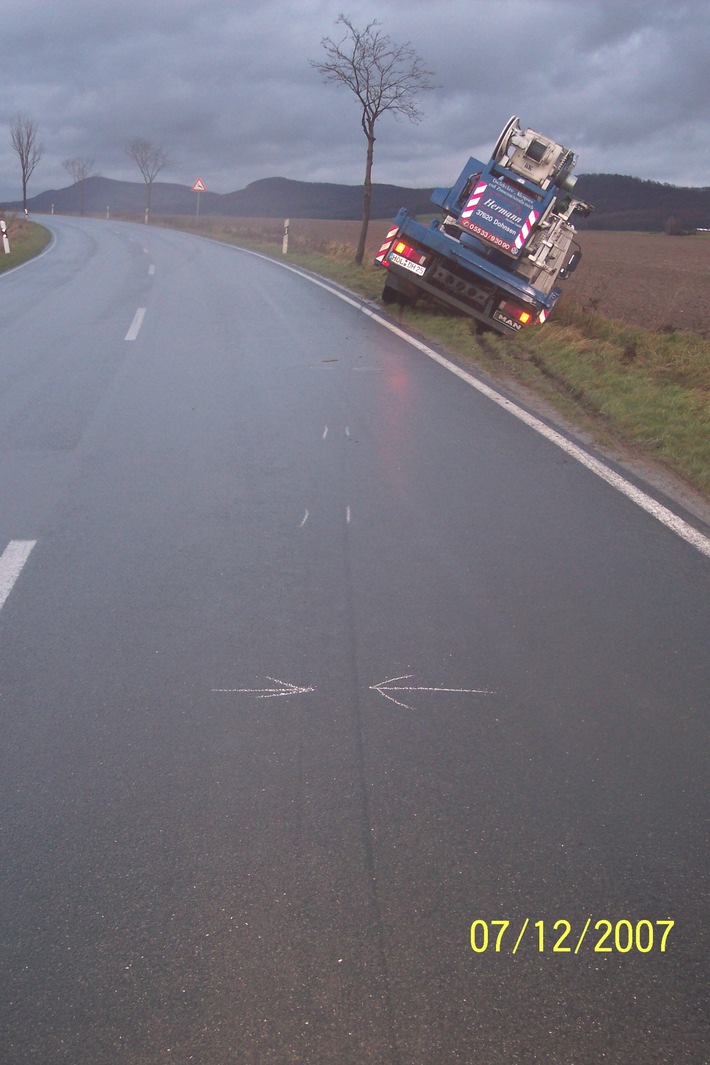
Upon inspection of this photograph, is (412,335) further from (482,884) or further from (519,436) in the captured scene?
(482,884)

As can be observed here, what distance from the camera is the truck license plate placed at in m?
14.3

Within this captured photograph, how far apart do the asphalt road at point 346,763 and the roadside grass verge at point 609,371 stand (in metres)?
1.64

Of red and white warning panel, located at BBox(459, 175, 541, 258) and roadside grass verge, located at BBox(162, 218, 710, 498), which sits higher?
red and white warning panel, located at BBox(459, 175, 541, 258)

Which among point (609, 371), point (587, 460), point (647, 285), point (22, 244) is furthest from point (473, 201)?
point (22, 244)

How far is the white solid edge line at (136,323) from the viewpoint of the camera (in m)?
12.5

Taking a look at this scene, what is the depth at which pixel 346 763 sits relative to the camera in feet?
11.0

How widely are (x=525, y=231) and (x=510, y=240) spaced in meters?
0.26

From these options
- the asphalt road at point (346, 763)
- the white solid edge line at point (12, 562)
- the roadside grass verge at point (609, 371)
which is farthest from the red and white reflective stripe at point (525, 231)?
the white solid edge line at point (12, 562)

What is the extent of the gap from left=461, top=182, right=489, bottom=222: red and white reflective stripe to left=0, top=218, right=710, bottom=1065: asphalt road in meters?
8.16

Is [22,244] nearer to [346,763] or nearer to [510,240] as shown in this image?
[510,240]

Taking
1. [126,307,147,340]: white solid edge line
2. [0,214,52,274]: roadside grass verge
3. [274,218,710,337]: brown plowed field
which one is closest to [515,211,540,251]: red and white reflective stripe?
[274,218,710,337]: brown plowed field

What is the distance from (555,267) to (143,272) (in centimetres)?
1239

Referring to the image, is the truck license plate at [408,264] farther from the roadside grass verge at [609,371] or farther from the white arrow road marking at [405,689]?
the white arrow road marking at [405,689]
